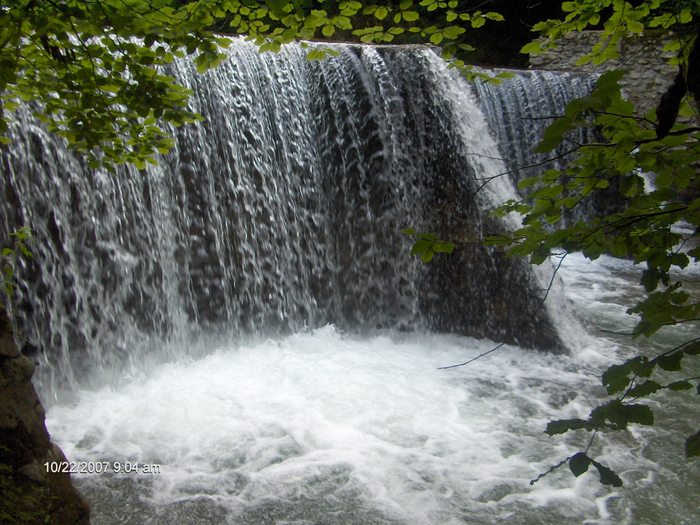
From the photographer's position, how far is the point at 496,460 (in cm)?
353

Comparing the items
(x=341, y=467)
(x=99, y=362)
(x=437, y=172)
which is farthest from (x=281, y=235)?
(x=341, y=467)

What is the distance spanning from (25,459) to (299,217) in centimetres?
443

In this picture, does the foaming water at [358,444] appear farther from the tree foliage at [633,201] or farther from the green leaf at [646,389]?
the green leaf at [646,389]

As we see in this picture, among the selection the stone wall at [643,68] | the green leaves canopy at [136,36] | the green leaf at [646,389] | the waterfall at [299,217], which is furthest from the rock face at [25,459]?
the stone wall at [643,68]

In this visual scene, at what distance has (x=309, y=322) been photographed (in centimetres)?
593

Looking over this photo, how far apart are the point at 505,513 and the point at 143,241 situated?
356cm

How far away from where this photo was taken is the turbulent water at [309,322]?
3.24m

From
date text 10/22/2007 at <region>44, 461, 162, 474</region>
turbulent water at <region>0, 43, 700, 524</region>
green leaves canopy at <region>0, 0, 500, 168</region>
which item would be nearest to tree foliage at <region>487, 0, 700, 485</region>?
green leaves canopy at <region>0, 0, 500, 168</region>

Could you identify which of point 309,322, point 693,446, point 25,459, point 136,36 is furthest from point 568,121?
point 309,322

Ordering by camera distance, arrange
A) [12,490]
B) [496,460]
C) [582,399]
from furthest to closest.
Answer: [582,399]
[496,460]
[12,490]

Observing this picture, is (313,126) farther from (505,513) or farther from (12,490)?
(12,490)

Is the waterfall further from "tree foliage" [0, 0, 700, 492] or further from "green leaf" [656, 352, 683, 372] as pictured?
"green leaf" [656, 352, 683, 372]

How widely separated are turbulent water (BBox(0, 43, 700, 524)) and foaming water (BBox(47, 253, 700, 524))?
0.02 meters

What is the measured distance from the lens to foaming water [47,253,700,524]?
3.05 metres
